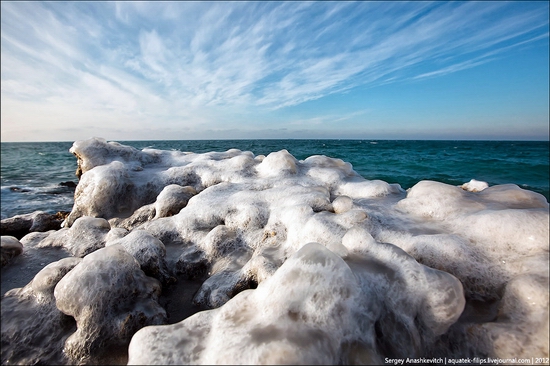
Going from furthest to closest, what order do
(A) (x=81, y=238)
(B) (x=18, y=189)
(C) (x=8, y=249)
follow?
1. (B) (x=18, y=189)
2. (A) (x=81, y=238)
3. (C) (x=8, y=249)

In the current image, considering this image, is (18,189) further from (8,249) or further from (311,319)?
(311,319)

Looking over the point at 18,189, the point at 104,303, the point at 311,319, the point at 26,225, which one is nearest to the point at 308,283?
the point at 311,319

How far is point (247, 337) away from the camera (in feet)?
5.15

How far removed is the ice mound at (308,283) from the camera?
1.68m

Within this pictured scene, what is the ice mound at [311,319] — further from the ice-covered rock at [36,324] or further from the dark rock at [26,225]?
the dark rock at [26,225]

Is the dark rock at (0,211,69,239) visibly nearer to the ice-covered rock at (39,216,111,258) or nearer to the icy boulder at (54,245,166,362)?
the ice-covered rock at (39,216,111,258)

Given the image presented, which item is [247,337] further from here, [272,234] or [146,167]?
[146,167]

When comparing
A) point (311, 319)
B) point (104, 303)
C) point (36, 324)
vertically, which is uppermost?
point (311, 319)

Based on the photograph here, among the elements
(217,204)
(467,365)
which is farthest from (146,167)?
(467,365)

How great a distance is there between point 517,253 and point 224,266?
2741mm

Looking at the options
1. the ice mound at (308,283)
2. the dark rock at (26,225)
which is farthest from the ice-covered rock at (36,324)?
the dark rock at (26,225)

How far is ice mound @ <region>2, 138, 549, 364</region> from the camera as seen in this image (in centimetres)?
168

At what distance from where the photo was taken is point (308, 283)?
1817mm

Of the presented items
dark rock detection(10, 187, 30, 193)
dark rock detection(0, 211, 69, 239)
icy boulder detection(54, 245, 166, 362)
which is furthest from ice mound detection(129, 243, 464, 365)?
dark rock detection(10, 187, 30, 193)
